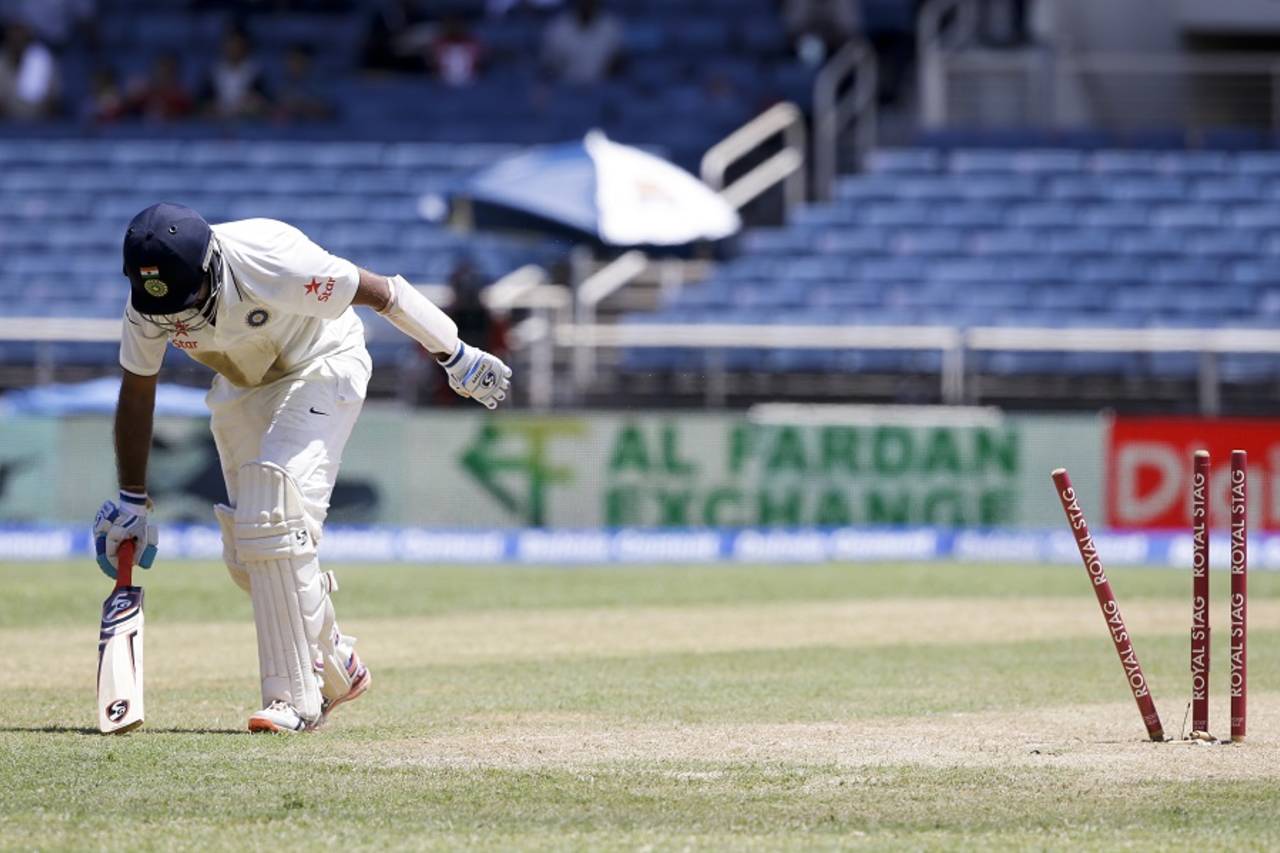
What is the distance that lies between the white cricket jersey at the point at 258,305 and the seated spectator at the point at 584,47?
16.4 metres

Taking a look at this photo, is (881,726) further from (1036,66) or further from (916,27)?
(916,27)

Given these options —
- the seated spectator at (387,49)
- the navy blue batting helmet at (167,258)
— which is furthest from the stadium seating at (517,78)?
the navy blue batting helmet at (167,258)

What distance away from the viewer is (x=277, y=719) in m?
7.25

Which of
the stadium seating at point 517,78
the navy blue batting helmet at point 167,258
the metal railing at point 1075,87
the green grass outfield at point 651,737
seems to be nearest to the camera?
the green grass outfield at point 651,737

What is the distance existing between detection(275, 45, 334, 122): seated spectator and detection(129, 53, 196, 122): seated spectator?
109 cm

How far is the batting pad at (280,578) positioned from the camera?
720 cm

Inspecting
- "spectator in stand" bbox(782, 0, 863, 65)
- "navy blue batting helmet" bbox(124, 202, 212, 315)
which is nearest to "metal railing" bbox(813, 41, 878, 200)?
"spectator in stand" bbox(782, 0, 863, 65)

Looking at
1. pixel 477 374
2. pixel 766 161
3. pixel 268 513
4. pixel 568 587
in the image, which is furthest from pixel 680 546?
pixel 268 513

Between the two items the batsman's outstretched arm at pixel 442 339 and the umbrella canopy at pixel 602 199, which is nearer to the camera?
the batsman's outstretched arm at pixel 442 339

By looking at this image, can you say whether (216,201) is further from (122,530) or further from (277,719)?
(277,719)

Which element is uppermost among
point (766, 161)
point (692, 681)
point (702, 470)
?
point (766, 161)

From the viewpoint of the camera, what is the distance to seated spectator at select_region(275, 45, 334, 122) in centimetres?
2381

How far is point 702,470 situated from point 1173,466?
395 cm

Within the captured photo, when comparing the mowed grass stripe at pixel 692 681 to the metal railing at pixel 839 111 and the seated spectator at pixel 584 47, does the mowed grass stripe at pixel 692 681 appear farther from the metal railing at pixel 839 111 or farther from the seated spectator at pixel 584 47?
the seated spectator at pixel 584 47
